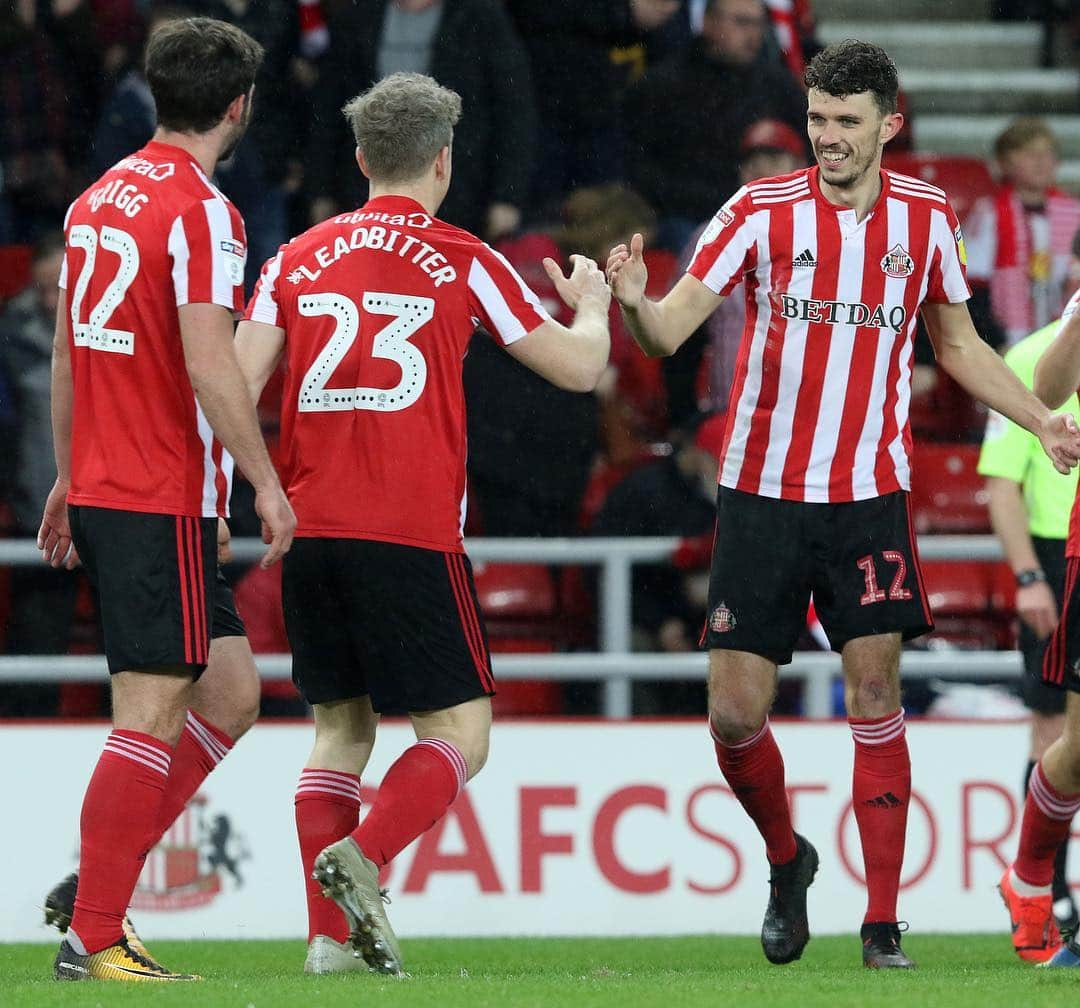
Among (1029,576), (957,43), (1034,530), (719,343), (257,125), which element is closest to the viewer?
(1029,576)

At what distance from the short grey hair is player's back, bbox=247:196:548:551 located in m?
0.13

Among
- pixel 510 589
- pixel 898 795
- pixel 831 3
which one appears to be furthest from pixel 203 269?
pixel 831 3

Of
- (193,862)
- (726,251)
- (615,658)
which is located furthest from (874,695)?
(193,862)

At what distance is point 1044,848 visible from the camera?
5.71 m

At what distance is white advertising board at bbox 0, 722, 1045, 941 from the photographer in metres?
7.14

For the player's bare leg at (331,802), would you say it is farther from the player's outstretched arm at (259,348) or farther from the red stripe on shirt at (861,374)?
the red stripe on shirt at (861,374)

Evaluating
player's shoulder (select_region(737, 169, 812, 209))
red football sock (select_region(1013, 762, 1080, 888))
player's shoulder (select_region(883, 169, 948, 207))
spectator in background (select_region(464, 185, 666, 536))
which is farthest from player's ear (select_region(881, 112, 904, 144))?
spectator in background (select_region(464, 185, 666, 536))

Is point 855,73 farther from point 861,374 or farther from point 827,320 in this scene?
point 861,374

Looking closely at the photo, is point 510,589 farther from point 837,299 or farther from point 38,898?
point 837,299

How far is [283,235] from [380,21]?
1.05 meters

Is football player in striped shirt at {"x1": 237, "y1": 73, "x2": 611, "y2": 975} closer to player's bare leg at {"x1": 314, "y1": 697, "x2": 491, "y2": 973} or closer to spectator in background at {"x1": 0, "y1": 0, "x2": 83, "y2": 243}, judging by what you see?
player's bare leg at {"x1": 314, "y1": 697, "x2": 491, "y2": 973}

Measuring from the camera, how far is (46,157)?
972 cm

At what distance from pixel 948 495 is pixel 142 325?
477 cm

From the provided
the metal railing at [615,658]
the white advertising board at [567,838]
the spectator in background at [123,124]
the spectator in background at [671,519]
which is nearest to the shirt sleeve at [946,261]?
the metal railing at [615,658]
